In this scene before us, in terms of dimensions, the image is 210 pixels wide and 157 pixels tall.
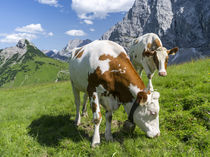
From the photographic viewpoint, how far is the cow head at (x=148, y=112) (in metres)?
3.69

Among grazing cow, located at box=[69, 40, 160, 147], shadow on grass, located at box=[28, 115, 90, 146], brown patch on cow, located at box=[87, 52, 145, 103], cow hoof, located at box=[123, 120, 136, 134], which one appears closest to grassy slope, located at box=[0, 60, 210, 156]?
shadow on grass, located at box=[28, 115, 90, 146]

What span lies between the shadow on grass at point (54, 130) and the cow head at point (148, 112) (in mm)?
1932

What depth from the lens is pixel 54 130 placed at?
6125 millimetres

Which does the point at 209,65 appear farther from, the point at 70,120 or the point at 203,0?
the point at 203,0

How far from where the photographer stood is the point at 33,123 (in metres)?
6.96

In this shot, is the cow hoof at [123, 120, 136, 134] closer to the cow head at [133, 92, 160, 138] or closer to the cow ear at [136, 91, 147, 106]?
the cow head at [133, 92, 160, 138]

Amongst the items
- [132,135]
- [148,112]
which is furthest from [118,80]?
[132,135]

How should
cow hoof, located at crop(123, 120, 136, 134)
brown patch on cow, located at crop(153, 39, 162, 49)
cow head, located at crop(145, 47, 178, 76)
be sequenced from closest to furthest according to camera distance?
cow hoof, located at crop(123, 120, 136, 134) → cow head, located at crop(145, 47, 178, 76) → brown patch on cow, located at crop(153, 39, 162, 49)

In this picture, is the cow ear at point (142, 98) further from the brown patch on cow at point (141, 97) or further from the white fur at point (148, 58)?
the white fur at point (148, 58)

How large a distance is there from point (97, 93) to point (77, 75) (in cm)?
129

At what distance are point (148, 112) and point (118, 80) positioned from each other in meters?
1.11

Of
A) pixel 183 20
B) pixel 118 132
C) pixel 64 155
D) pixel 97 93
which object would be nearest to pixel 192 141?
pixel 118 132

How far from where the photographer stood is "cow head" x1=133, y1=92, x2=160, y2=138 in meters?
3.69

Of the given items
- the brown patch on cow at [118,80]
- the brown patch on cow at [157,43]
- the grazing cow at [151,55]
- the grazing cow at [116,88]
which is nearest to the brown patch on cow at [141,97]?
the grazing cow at [116,88]
